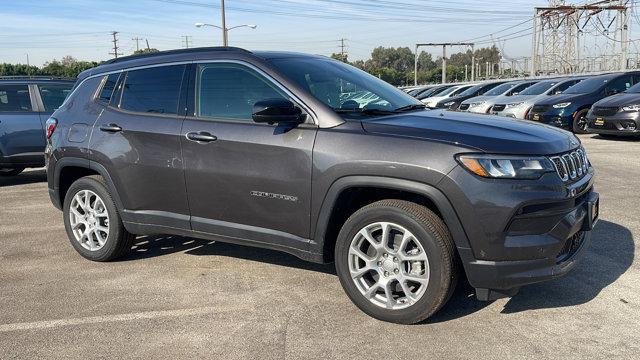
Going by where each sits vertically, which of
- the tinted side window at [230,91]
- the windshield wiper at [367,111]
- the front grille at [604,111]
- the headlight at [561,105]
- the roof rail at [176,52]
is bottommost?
the front grille at [604,111]

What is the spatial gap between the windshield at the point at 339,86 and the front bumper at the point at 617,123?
9.05 m

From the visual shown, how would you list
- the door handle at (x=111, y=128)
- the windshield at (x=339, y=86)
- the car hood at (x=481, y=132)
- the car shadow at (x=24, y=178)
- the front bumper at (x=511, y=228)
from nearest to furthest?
the front bumper at (x=511, y=228)
the car hood at (x=481, y=132)
the windshield at (x=339, y=86)
the door handle at (x=111, y=128)
the car shadow at (x=24, y=178)

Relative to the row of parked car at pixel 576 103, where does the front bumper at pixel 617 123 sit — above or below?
below

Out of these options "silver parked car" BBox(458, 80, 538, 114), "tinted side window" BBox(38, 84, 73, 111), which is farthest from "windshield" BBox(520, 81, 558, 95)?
"tinted side window" BBox(38, 84, 73, 111)

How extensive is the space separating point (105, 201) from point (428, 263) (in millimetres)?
2938

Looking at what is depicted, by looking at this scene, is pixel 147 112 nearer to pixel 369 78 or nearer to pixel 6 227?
pixel 369 78

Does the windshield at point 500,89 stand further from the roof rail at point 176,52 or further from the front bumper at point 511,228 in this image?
the front bumper at point 511,228

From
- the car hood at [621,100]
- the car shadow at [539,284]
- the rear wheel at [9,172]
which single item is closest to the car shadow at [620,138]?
the car hood at [621,100]

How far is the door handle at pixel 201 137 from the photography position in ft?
13.7

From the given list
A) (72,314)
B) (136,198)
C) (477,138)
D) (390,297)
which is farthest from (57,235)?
(477,138)

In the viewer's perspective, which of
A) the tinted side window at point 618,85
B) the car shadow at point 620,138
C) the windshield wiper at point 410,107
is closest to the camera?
the windshield wiper at point 410,107

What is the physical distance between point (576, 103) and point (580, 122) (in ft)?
1.59

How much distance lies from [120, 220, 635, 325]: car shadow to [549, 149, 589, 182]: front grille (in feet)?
2.88

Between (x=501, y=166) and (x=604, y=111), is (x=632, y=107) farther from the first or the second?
(x=501, y=166)
